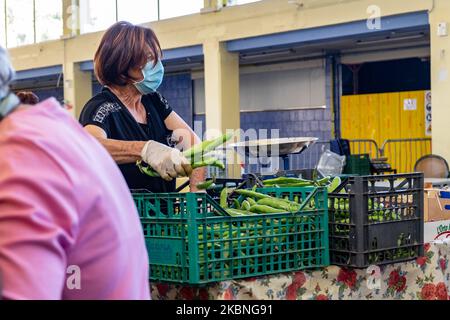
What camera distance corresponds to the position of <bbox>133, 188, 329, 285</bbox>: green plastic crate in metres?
2.11

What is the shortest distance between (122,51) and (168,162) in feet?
2.02

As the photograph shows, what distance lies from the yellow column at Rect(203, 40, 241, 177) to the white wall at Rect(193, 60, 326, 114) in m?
2.08

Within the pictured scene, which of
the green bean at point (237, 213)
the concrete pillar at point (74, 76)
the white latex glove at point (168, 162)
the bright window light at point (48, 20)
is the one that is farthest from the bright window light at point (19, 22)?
the green bean at point (237, 213)

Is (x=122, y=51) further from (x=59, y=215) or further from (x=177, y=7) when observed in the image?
(x=177, y=7)

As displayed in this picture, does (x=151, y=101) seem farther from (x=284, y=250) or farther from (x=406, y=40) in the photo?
(x=406, y=40)

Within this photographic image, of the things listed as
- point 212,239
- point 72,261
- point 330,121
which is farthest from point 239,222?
point 330,121

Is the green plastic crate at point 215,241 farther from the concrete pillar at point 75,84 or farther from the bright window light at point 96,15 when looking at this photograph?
the concrete pillar at point 75,84

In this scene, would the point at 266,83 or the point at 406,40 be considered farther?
the point at 266,83

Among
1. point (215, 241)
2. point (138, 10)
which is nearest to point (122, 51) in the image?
point (215, 241)

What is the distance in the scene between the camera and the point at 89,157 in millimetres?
1077

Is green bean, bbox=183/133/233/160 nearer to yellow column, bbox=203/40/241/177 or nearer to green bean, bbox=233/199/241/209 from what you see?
green bean, bbox=233/199/241/209

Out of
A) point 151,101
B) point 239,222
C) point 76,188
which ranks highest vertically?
point 151,101
